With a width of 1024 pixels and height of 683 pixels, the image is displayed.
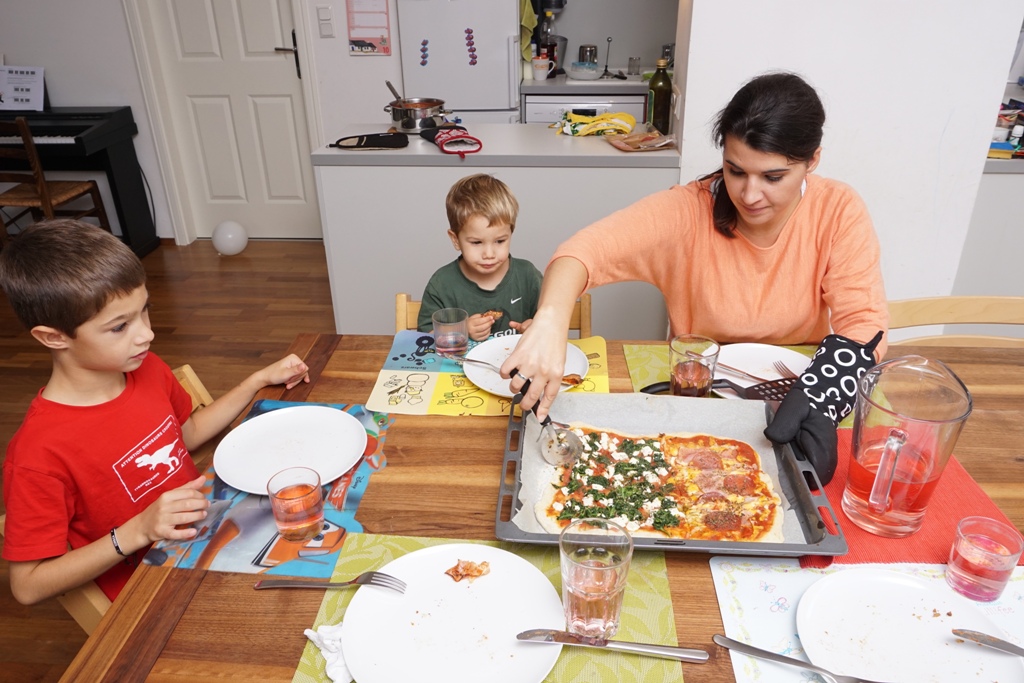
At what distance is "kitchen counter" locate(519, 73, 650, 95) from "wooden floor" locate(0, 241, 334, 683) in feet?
5.40

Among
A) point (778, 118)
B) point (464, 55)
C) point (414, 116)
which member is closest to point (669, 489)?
point (778, 118)

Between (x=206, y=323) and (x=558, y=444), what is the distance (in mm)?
2928

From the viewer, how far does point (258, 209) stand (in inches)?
180

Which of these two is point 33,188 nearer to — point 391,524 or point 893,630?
point 391,524

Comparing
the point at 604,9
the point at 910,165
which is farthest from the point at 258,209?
the point at 910,165

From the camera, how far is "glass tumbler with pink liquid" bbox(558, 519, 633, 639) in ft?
2.60

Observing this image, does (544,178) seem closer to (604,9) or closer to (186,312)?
(186,312)

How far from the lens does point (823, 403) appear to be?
3.75ft

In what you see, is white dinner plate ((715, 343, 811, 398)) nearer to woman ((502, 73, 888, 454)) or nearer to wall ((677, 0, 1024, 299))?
woman ((502, 73, 888, 454))

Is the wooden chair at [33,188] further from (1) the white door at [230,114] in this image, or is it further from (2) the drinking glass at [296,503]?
(2) the drinking glass at [296,503]

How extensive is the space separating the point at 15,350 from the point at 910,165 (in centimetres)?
380

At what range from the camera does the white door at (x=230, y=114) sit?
404 centimetres

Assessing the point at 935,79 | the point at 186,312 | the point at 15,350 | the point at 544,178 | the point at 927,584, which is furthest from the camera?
the point at 186,312

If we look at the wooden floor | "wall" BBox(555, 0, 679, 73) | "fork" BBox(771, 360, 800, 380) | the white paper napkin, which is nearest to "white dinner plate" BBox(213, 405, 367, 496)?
the white paper napkin
